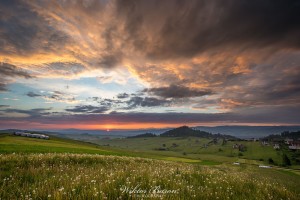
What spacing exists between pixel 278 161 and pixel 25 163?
18900 centimetres

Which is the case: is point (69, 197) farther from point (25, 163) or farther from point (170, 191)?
point (25, 163)

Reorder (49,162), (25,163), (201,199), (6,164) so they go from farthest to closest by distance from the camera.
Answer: (49,162) → (25,163) → (6,164) → (201,199)

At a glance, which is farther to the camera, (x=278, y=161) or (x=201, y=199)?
(x=278, y=161)

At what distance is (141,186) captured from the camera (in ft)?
22.6

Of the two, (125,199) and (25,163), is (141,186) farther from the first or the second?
(25,163)

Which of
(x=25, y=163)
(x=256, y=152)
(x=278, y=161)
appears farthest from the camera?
(x=256, y=152)

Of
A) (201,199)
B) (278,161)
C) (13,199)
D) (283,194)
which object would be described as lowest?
(278,161)

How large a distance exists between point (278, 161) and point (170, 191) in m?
189

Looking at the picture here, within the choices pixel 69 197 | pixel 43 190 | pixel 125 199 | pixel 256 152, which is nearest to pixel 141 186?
pixel 125 199

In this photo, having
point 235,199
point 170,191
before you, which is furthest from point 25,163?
point 235,199

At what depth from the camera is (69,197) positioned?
5.07 meters

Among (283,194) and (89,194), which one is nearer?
(89,194)

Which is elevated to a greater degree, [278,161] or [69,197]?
[69,197]

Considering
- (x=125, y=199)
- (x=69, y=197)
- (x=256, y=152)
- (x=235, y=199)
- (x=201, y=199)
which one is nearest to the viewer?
(x=69, y=197)
